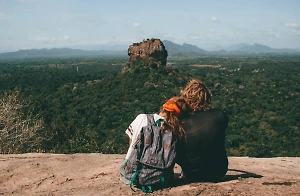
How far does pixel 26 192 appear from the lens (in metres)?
5.12

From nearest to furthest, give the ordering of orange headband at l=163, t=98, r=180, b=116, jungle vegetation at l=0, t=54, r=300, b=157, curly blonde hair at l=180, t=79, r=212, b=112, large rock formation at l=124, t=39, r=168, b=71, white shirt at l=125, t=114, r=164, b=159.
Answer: orange headband at l=163, t=98, r=180, b=116, curly blonde hair at l=180, t=79, r=212, b=112, white shirt at l=125, t=114, r=164, b=159, jungle vegetation at l=0, t=54, r=300, b=157, large rock formation at l=124, t=39, r=168, b=71

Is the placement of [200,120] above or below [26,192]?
above

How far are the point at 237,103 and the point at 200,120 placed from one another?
32058 mm

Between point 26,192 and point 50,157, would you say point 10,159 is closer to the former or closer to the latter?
point 50,157

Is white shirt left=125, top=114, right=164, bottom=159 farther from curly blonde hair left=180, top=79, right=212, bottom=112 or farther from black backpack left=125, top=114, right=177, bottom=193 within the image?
curly blonde hair left=180, top=79, right=212, bottom=112

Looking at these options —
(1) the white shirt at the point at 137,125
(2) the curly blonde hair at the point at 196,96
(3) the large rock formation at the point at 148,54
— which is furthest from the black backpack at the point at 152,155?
(3) the large rock formation at the point at 148,54

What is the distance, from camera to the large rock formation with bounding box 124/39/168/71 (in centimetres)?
3641

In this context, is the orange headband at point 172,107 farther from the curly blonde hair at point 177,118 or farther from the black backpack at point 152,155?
the black backpack at point 152,155

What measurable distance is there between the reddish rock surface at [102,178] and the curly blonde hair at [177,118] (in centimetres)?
77

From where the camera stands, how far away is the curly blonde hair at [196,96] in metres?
4.26

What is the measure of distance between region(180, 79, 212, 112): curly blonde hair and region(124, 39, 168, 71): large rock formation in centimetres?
3218

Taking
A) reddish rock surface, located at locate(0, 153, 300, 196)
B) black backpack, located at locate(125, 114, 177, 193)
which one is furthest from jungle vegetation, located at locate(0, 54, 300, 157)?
black backpack, located at locate(125, 114, 177, 193)

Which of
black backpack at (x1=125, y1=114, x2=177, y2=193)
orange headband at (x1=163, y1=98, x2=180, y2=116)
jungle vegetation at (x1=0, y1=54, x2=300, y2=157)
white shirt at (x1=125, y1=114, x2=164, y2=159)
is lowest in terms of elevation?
jungle vegetation at (x1=0, y1=54, x2=300, y2=157)

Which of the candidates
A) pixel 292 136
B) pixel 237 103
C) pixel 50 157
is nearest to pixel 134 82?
pixel 237 103
